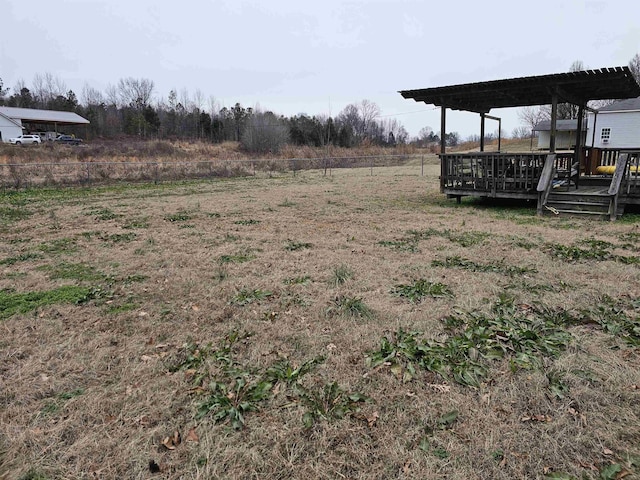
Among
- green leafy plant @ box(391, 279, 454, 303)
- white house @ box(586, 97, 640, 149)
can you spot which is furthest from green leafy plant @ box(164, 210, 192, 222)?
white house @ box(586, 97, 640, 149)

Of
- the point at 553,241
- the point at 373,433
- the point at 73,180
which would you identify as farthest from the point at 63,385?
the point at 73,180

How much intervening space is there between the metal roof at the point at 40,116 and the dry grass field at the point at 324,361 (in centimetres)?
4680

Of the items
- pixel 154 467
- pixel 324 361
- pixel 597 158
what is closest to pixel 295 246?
pixel 324 361

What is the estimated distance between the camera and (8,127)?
135 ft

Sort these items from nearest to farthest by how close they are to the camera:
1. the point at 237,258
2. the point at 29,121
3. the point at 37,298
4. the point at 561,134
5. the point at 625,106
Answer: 1. the point at 37,298
2. the point at 237,258
3. the point at 625,106
4. the point at 561,134
5. the point at 29,121

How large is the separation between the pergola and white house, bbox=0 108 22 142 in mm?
46343

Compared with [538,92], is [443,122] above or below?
below

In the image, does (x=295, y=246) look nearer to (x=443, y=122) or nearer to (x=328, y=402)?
(x=328, y=402)

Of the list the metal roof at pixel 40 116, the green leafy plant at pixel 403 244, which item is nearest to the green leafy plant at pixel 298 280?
the green leafy plant at pixel 403 244

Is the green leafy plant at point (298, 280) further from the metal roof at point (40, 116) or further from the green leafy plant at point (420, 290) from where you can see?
the metal roof at point (40, 116)

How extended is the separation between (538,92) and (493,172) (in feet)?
8.95

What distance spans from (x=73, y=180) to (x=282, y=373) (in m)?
18.1

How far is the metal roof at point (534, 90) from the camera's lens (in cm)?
838

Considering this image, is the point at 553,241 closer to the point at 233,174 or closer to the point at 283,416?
the point at 283,416
